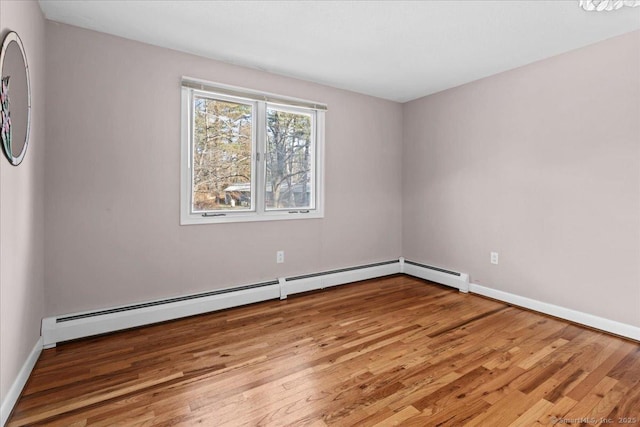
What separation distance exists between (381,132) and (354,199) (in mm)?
975

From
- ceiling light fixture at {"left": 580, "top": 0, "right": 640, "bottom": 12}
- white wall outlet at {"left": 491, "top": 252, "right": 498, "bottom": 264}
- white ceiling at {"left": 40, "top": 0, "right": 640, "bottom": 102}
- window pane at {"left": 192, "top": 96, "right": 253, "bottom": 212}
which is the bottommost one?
white wall outlet at {"left": 491, "top": 252, "right": 498, "bottom": 264}

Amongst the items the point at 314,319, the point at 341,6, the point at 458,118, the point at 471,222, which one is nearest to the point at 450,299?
the point at 471,222

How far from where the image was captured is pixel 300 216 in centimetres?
360

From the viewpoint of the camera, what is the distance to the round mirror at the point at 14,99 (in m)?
1.53

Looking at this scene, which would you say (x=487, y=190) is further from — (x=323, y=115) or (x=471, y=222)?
(x=323, y=115)

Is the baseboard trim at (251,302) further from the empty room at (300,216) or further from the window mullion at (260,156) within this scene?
the window mullion at (260,156)

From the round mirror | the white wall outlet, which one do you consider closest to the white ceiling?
the round mirror

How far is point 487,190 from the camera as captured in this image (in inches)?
135

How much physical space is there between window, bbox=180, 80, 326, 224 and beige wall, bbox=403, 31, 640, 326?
61.1 inches

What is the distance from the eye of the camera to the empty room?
1.76 meters

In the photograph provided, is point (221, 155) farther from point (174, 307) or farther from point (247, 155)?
point (174, 307)

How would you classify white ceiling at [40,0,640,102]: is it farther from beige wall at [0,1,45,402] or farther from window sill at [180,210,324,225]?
window sill at [180,210,324,225]

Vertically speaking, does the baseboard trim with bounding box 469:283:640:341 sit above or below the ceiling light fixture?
below

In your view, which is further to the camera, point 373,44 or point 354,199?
point 354,199
